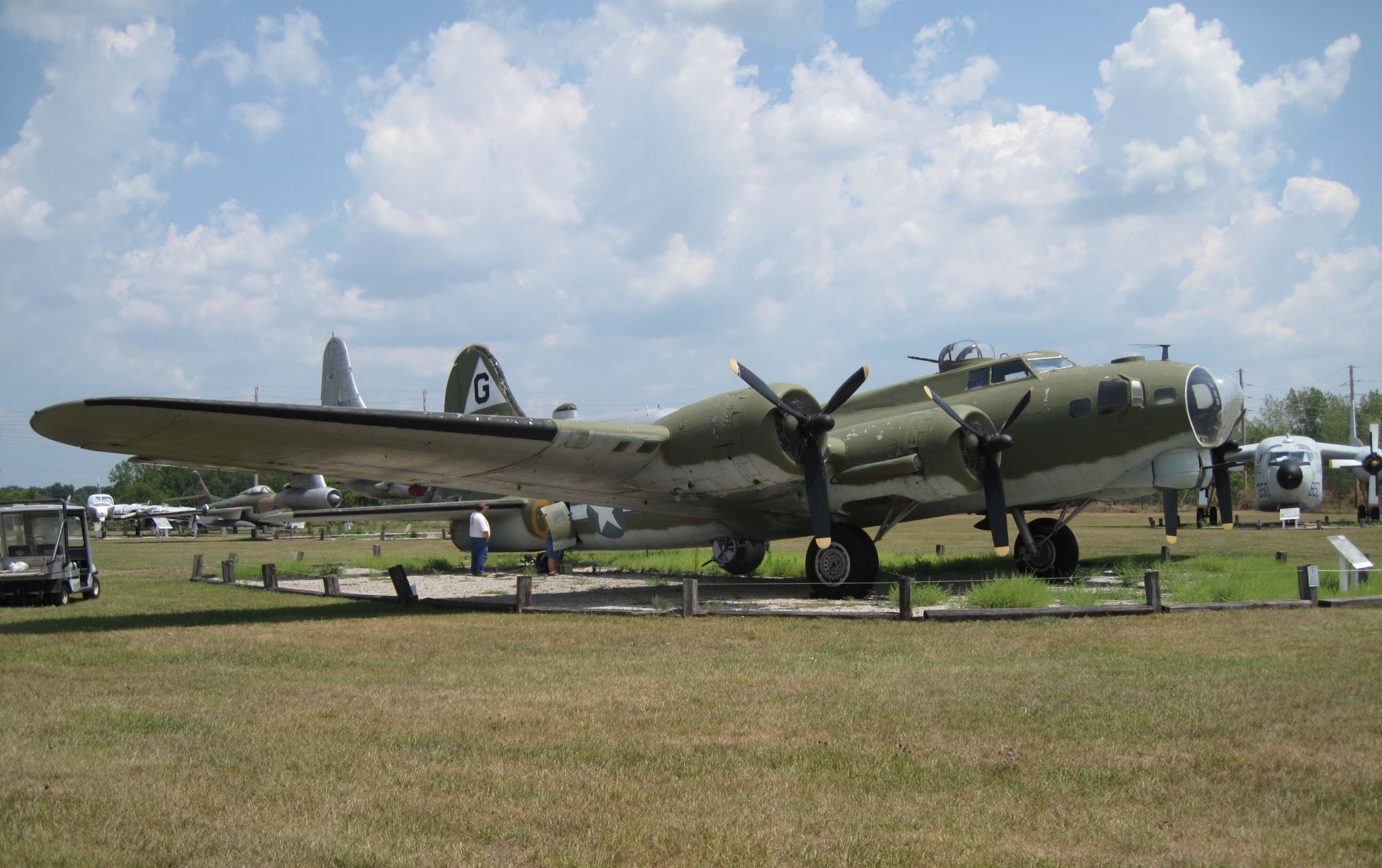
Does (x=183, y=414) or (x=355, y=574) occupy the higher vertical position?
(x=183, y=414)

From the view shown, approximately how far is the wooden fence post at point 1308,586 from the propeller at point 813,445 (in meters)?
5.51

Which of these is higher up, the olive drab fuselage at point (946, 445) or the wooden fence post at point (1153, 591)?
the olive drab fuselage at point (946, 445)

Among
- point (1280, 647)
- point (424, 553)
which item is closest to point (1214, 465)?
point (1280, 647)

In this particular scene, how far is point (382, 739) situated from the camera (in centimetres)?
586

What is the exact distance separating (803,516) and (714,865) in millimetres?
12669

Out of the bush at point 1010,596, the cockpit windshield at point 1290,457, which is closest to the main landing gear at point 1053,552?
the bush at point 1010,596

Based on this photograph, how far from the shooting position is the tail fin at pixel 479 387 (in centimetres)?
1872

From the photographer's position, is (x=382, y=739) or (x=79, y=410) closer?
(x=382, y=739)

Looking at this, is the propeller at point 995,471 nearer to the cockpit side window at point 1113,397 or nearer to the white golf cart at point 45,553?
the cockpit side window at point 1113,397

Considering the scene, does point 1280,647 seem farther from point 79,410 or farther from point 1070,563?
point 79,410

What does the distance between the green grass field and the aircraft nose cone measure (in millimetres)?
32821

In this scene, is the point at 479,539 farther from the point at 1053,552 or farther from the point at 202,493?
the point at 202,493

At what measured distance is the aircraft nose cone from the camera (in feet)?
127

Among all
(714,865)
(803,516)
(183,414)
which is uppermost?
(183,414)
